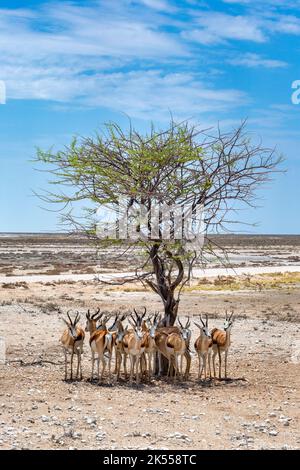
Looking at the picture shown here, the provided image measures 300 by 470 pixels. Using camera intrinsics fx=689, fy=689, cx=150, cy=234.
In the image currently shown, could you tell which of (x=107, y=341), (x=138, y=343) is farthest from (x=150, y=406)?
(x=107, y=341)

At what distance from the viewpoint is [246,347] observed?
67.3 ft

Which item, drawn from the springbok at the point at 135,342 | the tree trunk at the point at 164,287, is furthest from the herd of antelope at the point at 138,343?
the tree trunk at the point at 164,287

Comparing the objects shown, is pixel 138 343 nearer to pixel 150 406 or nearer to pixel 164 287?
pixel 150 406

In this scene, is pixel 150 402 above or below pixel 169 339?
below

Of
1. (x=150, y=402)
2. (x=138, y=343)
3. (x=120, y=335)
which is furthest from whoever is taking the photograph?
(x=120, y=335)

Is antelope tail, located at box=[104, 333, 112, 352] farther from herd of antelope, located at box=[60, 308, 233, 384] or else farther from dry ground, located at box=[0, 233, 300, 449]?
dry ground, located at box=[0, 233, 300, 449]

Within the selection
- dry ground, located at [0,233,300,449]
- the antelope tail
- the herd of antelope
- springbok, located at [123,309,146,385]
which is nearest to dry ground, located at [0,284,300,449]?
dry ground, located at [0,233,300,449]

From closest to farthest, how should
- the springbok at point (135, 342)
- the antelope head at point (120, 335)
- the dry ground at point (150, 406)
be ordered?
the dry ground at point (150, 406) → the springbok at point (135, 342) → the antelope head at point (120, 335)

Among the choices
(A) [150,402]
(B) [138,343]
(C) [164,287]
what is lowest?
(A) [150,402]

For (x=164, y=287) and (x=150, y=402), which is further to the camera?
(x=164, y=287)

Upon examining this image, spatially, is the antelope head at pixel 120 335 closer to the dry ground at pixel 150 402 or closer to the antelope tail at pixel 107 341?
the antelope tail at pixel 107 341
